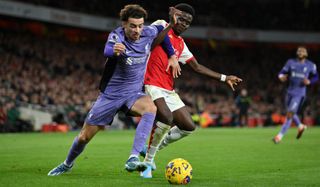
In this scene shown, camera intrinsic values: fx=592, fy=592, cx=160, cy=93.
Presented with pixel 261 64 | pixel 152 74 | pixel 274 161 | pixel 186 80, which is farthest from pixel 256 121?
pixel 152 74

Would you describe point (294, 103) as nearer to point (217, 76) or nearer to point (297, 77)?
point (297, 77)

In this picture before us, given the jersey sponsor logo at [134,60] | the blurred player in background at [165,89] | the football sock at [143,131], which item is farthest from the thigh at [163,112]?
the jersey sponsor logo at [134,60]

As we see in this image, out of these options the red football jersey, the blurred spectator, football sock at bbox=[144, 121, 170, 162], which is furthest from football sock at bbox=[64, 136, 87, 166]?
the blurred spectator

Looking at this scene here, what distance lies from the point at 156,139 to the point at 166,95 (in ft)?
2.33

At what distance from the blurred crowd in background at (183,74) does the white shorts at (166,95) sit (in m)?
14.6

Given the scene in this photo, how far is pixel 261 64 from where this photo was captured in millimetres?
46094

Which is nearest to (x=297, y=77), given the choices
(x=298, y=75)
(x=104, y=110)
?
(x=298, y=75)

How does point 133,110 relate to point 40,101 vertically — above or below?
above

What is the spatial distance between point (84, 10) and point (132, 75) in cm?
2886

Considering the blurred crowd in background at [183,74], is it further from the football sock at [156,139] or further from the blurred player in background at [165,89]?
the football sock at [156,139]

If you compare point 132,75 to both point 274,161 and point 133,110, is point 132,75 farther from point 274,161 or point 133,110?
point 274,161

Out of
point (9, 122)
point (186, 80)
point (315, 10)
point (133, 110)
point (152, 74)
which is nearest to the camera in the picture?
point (133, 110)

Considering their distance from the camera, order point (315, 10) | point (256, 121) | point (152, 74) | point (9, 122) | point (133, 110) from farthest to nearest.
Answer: point (315, 10), point (256, 121), point (9, 122), point (152, 74), point (133, 110)

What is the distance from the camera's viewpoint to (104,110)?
26.9 ft
